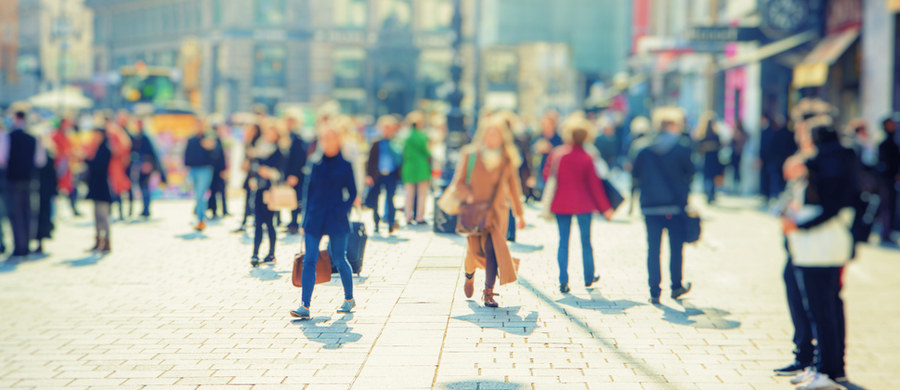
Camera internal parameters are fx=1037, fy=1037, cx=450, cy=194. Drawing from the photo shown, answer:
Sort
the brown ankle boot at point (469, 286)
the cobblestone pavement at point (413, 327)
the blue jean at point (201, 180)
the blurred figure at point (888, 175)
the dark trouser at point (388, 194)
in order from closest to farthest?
the cobblestone pavement at point (413, 327) → the brown ankle boot at point (469, 286) → the dark trouser at point (388, 194) → the blurred figure at point (888, 175) → the blue jean at point (201, 180)

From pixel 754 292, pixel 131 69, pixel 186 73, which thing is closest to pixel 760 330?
pixel 754 292

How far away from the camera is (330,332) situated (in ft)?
22.8

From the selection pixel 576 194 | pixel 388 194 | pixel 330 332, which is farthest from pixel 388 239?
pixel 330 332

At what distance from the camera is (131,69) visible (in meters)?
38.7

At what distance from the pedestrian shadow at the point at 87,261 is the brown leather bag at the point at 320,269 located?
4.77 metres

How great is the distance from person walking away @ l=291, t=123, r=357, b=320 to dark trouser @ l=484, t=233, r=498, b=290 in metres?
1.05

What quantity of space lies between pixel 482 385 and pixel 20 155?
9.22 metres

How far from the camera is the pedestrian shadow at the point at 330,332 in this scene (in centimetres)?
664

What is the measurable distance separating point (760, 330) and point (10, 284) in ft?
24.0

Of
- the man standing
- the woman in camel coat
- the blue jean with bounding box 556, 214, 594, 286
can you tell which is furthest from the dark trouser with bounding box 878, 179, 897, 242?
the man standing

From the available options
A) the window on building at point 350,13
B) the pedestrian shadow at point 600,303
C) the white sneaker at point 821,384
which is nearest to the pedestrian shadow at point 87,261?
the pedestrian shadow at point 600,303

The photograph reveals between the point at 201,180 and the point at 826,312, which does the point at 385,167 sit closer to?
the point at 201,180

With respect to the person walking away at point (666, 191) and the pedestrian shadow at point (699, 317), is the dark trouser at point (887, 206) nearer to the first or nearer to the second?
the person walking away at point (666, 191)

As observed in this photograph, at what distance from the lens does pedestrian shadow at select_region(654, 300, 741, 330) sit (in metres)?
7.66
